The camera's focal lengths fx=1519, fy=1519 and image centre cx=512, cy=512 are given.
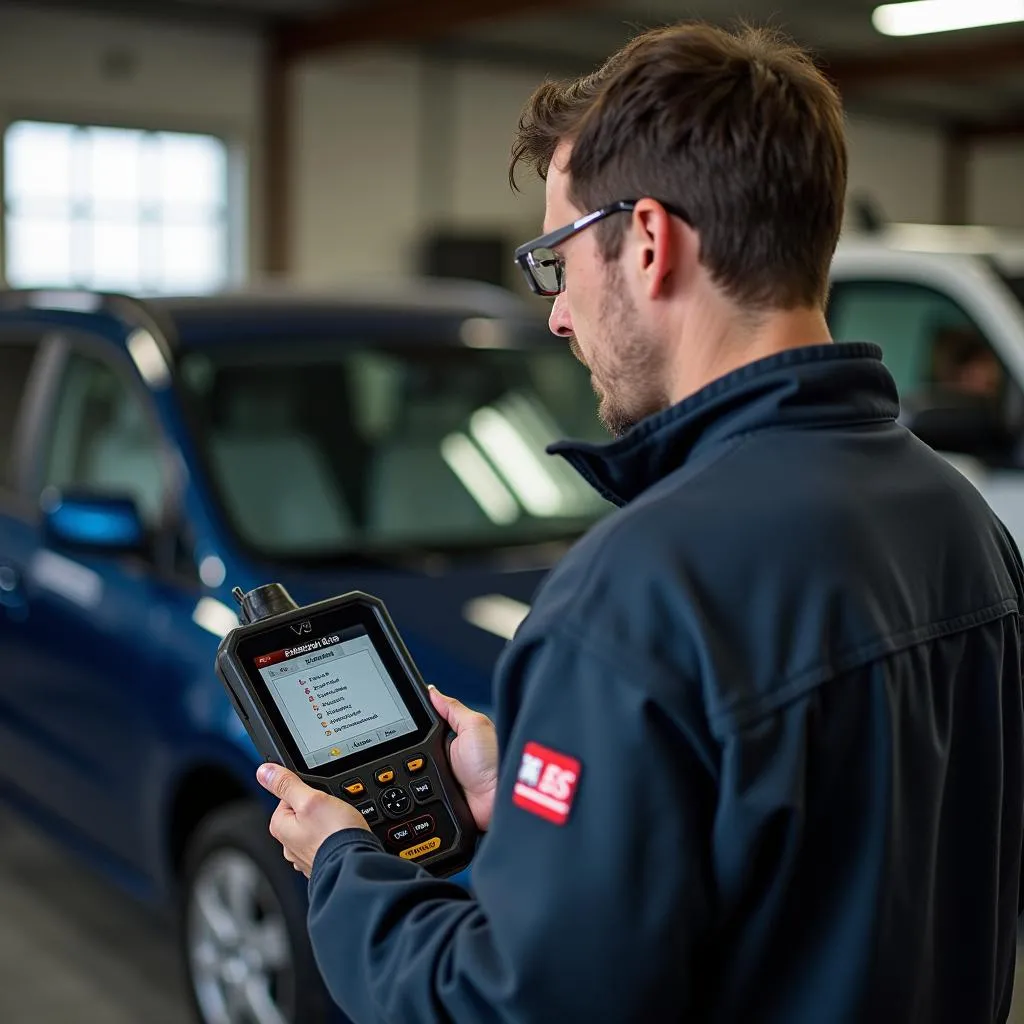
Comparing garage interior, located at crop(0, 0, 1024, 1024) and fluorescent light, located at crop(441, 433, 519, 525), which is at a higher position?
garage interior, located at crop(0, 0, 1024, 1024)

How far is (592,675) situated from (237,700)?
0.57m

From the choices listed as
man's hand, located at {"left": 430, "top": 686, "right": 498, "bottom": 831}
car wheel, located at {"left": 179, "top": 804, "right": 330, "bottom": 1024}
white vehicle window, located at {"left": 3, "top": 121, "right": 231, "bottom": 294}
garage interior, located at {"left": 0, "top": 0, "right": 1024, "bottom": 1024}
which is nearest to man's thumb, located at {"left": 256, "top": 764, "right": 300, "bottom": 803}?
man's hand, located at {"left": 430, "top": 686, "right": 498, "bottom": 831}

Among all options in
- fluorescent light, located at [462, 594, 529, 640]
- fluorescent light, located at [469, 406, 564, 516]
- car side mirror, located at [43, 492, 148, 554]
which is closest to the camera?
fluorescent light, located at [462, 594, 529, 640]

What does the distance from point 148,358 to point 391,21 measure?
8723 mm

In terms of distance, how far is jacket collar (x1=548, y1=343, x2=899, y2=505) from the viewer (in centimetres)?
110

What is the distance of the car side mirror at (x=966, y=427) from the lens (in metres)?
4.11

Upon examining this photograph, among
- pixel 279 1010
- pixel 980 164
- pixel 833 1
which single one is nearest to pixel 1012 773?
pixel 279 1010

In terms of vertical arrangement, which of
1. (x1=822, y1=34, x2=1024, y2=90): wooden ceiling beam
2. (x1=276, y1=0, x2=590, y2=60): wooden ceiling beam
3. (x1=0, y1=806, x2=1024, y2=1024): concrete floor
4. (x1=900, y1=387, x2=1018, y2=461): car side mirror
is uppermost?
(x1=822, y1=34, x2=1024, y2=90): wooden ceiling beam

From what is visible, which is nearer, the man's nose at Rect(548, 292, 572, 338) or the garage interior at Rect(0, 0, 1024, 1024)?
the man's nose at Rect(548, 292, 572, 338)

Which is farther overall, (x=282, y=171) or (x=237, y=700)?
(x=282, y=171)

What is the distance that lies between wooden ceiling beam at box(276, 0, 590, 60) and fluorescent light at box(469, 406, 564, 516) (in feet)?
22.9

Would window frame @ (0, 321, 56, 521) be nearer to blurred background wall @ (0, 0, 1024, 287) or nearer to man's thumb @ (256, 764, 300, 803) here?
man's thumb @ (256, 764, 300, 803)

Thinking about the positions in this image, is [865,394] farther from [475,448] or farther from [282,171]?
[282,171]

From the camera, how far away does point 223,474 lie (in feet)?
10.5
